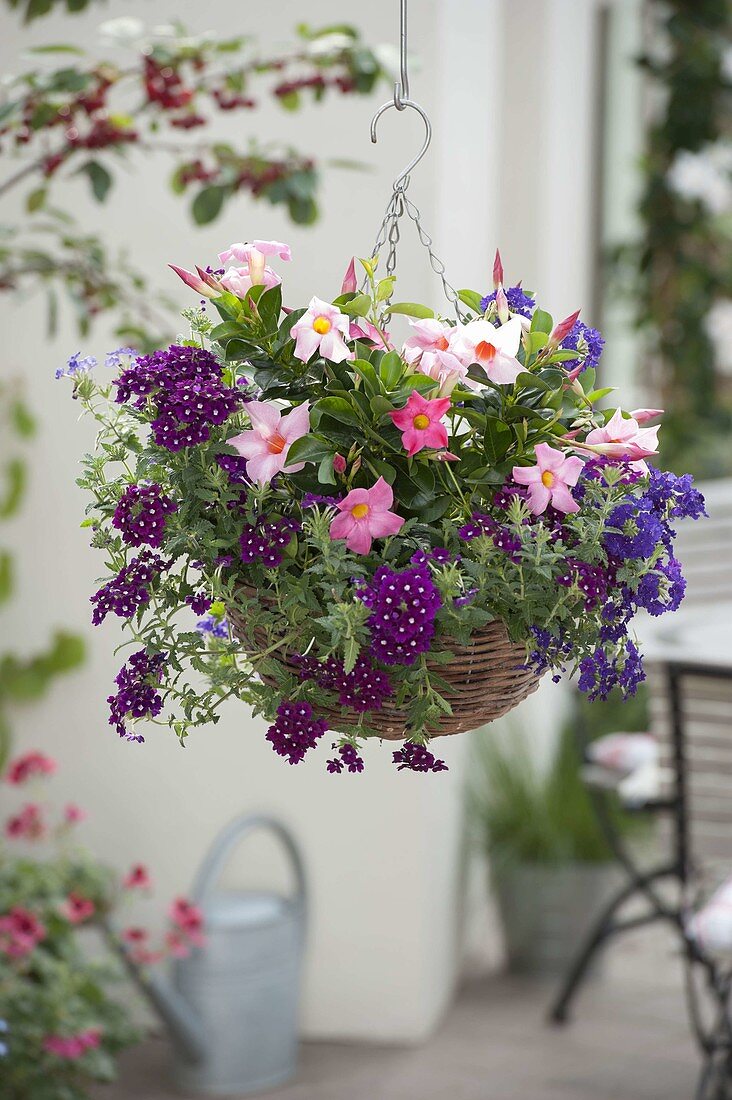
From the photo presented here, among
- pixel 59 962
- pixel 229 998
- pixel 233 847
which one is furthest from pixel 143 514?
pixel 233 847

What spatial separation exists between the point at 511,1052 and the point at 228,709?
3.13 feet

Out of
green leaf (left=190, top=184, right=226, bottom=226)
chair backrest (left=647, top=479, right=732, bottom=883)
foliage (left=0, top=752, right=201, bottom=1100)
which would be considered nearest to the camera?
green leaf (left=190, top=184, right=226, bottom=226)

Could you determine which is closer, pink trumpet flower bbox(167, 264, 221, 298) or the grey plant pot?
pink trumpet flower bbox(167, 264, 221, 298)

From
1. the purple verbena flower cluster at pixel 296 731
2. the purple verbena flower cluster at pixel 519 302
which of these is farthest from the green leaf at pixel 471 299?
the purple verbena flower cluster at pixel 296 731

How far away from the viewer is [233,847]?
3064mm

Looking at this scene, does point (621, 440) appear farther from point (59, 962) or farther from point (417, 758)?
point (59, 962)

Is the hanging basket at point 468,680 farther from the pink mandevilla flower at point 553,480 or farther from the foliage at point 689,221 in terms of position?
the foliage at point 689,221

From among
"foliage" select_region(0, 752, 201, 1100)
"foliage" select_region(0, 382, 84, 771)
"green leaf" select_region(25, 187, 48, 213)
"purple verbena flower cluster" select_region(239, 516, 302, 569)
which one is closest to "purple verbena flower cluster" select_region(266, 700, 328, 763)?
"purple verbena flower cluster" select_region(239, 516, 302, 569)

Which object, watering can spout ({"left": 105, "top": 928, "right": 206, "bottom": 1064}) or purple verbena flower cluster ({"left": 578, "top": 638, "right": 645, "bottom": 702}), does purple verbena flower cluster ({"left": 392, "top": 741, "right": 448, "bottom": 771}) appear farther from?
watering can spout ({"left": 105, "top": 928, "right": 206, "bottom": 1064})

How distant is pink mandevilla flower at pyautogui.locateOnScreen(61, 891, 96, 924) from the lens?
8.54 ft

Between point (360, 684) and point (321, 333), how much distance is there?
263mm

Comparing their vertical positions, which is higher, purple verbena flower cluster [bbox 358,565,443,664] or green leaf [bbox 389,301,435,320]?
green leaf [bbox 389,301,435,320]

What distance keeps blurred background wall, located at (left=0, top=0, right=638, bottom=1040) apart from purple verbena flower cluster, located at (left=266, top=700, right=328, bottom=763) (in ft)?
6.29

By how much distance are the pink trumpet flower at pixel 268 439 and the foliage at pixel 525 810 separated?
2433 mm
